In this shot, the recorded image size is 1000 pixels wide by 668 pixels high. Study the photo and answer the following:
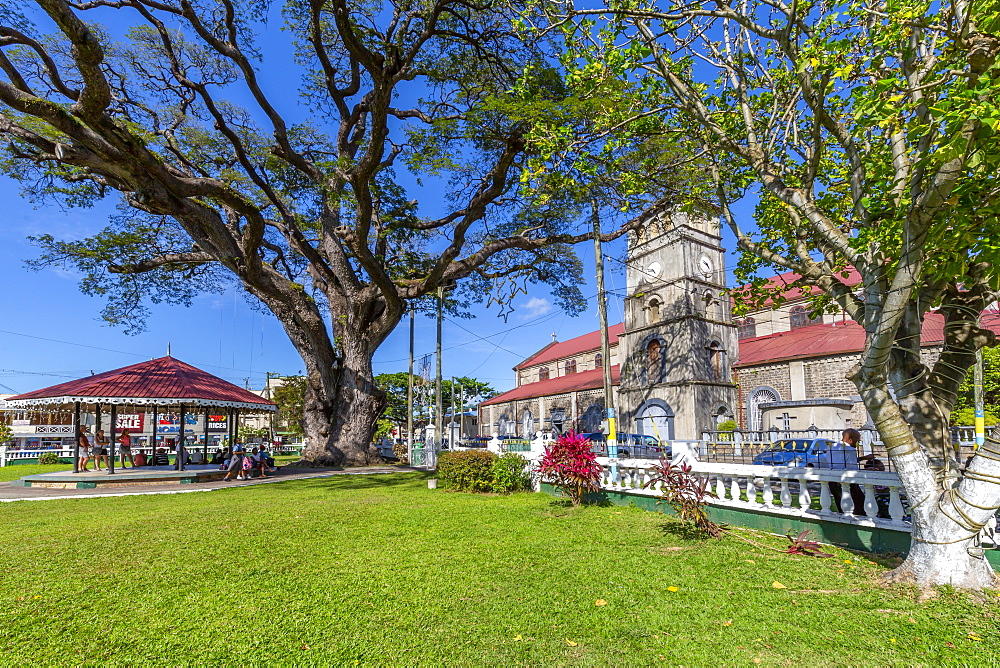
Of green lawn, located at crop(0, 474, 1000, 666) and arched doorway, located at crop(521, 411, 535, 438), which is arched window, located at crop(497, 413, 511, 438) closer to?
arched doorway, located at crop(521, 411, 535, 438)

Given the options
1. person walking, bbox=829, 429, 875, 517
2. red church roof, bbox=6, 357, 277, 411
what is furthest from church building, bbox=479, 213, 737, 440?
red church roof, bbox=6, 357, 277, 411

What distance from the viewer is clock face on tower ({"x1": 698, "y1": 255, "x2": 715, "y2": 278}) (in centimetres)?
2717

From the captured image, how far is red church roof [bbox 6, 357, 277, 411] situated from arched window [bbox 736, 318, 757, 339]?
26.1 m

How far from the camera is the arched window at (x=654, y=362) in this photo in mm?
26812

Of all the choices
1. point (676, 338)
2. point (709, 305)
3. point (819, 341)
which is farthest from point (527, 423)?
point (819, 341)

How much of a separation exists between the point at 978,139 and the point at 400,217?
1614 cm

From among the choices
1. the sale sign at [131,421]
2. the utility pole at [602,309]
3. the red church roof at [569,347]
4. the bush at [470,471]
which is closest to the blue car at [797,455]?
the utility pole at [602,309]

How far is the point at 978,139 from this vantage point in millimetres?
3939

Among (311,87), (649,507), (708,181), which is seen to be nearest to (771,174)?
(708,181)

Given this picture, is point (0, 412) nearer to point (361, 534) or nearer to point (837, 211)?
point (361, 534)

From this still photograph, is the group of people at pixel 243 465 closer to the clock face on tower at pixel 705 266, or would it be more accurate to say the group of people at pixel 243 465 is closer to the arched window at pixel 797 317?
the clock face on tower at pixel 705 266

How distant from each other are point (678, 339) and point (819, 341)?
6.22 meters

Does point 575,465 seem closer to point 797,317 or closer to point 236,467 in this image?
point 236,467

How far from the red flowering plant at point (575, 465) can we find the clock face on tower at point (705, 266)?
2073 centimetres
